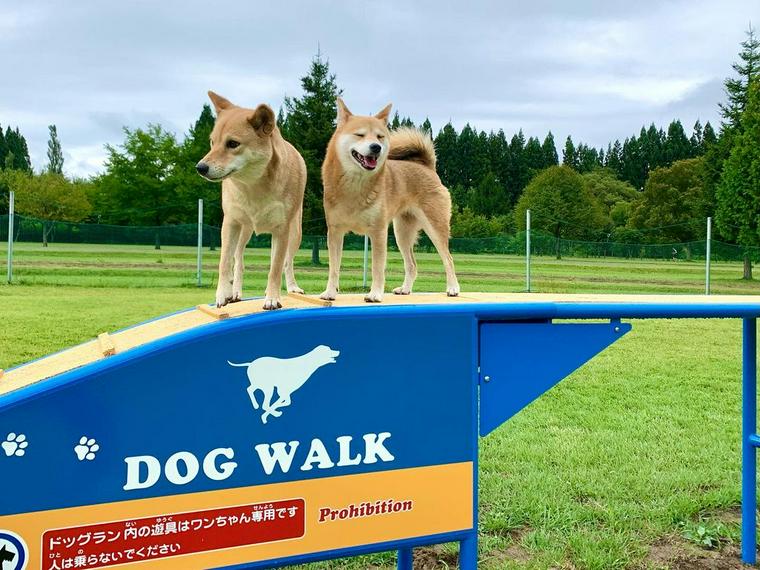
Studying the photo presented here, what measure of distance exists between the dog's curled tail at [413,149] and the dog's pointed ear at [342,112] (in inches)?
17.7

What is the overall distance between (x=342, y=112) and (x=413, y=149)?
0.52 metres

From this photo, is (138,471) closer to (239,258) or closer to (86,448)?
(86,448)

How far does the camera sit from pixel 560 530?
2881 millimetres

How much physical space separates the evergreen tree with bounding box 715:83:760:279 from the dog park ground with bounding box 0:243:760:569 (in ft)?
36.6

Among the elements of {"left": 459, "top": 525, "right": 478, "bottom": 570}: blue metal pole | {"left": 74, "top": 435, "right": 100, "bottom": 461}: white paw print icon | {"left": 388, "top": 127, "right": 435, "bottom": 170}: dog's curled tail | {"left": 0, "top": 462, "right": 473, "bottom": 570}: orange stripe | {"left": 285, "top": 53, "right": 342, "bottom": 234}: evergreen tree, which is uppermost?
{"left": 285, "top": 53, "right": 342, "bottom": 234}: evergreen tree

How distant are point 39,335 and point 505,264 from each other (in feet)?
38.0

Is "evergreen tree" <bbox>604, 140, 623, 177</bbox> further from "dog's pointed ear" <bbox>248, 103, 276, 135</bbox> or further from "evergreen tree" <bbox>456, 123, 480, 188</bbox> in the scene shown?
"dog's pointed ear" <bbox>248, 103, 276, 135</bbox>

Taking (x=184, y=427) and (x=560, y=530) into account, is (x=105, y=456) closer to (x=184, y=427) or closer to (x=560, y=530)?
(x=184, y=427)

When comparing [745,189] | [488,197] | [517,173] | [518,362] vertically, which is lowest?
[518,362]

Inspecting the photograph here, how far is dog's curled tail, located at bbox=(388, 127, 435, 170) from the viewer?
2.59 m

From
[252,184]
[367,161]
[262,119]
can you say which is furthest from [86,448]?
[367,161]

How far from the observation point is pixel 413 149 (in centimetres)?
259

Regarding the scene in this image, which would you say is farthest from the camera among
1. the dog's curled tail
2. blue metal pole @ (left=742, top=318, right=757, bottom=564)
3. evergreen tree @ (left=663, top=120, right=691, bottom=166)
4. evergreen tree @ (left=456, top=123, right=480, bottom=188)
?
evergreen tree @ (left=663, top=120, right=691, bottom=166)

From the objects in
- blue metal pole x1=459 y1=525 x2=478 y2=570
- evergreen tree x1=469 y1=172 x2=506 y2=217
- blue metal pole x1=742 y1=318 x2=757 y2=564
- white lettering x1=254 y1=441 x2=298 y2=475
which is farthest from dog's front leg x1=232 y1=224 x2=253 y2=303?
evergreen tree x1=469 y1=172 x2=506 y2=217
